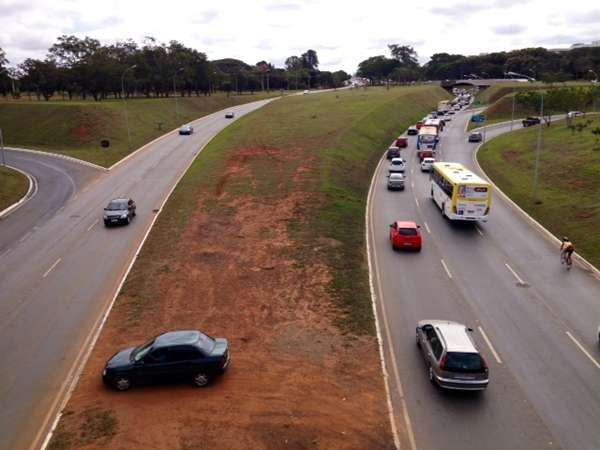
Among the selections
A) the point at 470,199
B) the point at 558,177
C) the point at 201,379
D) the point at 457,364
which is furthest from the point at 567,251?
the point at 558,177

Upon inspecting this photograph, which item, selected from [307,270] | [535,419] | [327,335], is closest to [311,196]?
[307,270]

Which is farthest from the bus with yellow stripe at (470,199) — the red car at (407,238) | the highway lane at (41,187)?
the highway lane at (41,187)

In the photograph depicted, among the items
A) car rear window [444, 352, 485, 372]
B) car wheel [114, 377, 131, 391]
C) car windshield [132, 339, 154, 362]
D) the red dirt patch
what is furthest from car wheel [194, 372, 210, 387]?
car rear window [444, 352, 485, 372]

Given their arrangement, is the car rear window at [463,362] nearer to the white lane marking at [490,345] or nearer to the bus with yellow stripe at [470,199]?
the white lane marking at [490,345]

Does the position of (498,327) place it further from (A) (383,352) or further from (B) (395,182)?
(B) (395,182)

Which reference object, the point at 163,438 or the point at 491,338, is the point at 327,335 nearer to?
the point at 491,338

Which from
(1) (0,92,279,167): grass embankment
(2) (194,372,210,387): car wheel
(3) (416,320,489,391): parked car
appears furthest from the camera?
(1) (0,92,279,167): grass embankment

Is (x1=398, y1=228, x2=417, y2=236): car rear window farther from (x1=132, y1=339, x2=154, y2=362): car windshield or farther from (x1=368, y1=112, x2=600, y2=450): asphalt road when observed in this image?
(x1=132, y1=339, x2=154, y2=362): car windshield
